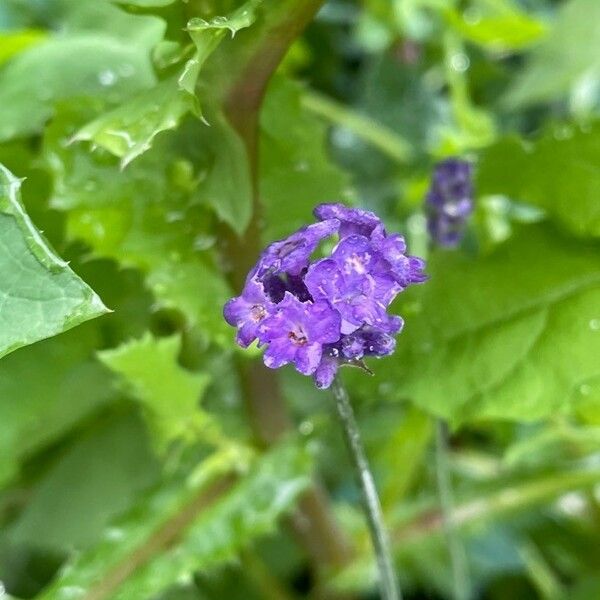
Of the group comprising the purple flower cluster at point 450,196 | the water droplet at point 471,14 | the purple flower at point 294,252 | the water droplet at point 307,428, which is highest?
the purple flower at point 294,252

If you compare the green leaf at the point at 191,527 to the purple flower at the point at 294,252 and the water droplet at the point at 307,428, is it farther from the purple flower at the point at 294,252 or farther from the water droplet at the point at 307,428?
the purple flower at the point at 294,252

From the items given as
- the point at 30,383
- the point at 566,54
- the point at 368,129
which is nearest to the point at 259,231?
the point at 30,383

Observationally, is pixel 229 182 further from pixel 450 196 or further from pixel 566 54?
pixel 566 54

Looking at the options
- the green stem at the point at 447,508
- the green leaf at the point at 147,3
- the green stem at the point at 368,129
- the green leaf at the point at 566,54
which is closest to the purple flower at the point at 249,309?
the green leaf at the point at 147,3

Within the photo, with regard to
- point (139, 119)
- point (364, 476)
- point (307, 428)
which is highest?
point (139, 119)

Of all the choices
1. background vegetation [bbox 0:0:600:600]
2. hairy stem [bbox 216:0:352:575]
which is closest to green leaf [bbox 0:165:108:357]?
background vegetation [bbox 0:0:600:600]

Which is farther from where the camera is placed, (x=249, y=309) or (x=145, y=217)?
(x=145, y=217)
